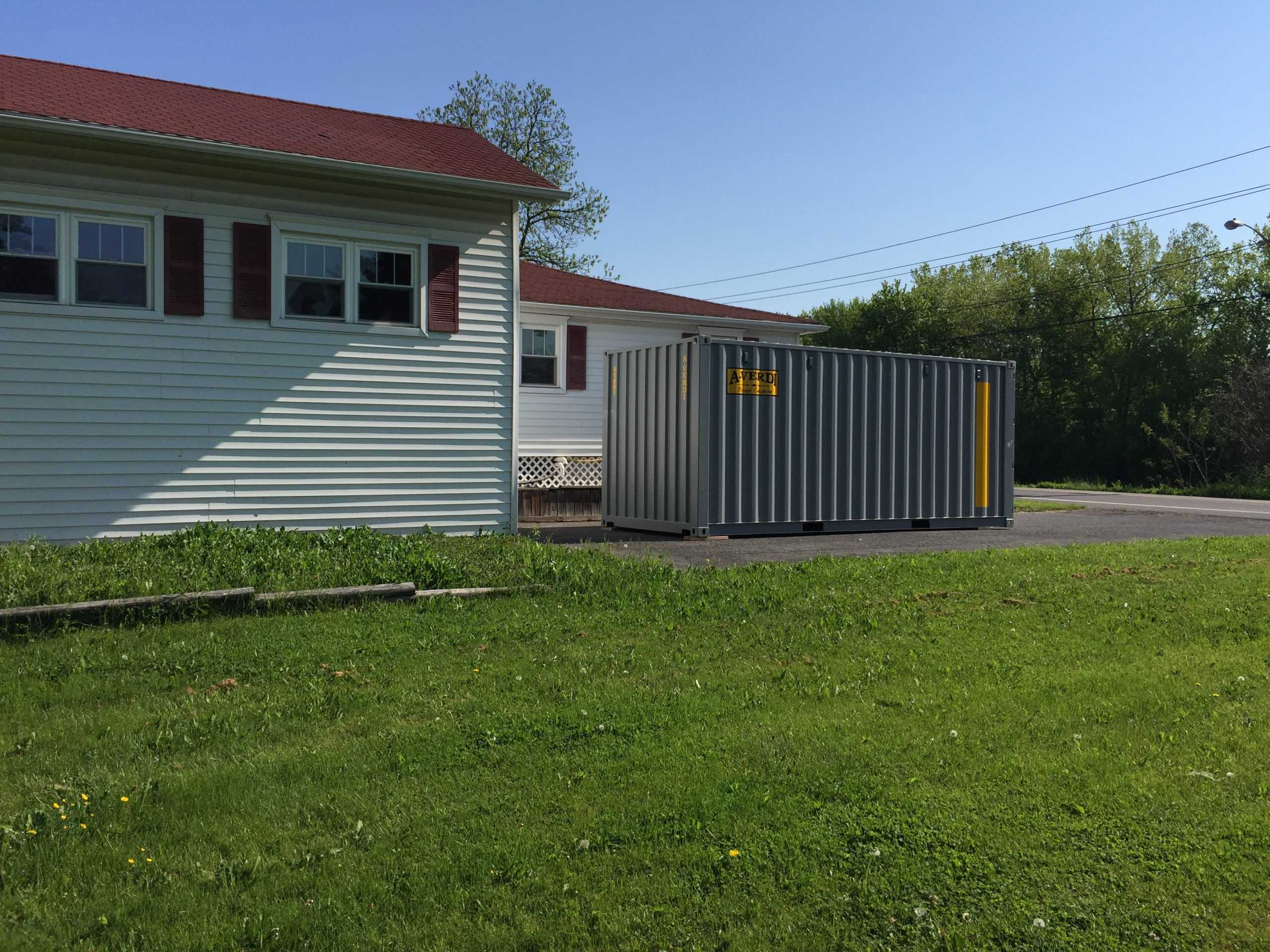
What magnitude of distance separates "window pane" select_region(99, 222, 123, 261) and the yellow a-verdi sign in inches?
281

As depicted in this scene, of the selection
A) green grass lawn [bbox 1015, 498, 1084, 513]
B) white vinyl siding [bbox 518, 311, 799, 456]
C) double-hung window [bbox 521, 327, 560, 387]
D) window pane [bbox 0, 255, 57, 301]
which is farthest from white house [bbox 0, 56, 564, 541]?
green grass lawn [bbox 1015, 498, 1084, 513]

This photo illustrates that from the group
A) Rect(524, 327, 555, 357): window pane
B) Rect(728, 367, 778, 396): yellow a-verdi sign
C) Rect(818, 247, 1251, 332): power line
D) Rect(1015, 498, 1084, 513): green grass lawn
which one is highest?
Rect(818, 247, 1251, 332): power line

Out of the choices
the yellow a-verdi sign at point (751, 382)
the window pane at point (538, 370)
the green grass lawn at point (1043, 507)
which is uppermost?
the window pane at point (538, 370)

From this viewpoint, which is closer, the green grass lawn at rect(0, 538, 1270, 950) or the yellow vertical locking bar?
the green grass lawn at rect(0, 538, 1270, 950)

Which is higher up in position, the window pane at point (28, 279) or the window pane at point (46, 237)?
the window pane at point (46, 237)

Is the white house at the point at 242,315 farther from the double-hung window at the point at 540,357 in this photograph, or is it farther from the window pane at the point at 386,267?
the double-hung window at the point at 540,357

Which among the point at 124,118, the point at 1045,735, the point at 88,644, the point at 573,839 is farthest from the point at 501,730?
the point at 124,118

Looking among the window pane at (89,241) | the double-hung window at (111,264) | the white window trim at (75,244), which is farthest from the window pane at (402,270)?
the window pane at (89,241)

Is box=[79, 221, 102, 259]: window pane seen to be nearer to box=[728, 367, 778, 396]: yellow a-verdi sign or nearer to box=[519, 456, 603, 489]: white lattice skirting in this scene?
box=[728, 367, 778, 396]: yellow a-verdi sign

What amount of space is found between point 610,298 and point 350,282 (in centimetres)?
844

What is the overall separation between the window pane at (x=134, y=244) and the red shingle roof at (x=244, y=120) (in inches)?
41.1

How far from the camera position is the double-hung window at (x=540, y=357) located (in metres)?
18.5

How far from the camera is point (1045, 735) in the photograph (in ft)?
15.2

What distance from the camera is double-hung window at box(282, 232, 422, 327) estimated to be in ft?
38.2
